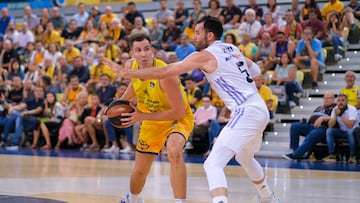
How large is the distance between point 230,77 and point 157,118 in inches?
33.0

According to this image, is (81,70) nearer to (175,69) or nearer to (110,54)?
(110,54)

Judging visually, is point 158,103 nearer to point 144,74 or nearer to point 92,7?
point 144,74

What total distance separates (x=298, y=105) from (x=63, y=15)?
1005 centimetres

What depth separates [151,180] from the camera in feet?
32.8

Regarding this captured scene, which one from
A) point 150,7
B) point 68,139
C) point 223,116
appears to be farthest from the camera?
point 150,7

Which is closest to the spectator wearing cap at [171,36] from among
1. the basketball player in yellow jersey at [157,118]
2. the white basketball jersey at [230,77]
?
the basketball player in yellow jersey at [157,118]

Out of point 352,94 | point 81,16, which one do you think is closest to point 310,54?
point 352,94

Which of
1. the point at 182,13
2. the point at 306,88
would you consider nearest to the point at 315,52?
the point at 306,88

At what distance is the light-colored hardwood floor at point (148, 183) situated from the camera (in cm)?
805

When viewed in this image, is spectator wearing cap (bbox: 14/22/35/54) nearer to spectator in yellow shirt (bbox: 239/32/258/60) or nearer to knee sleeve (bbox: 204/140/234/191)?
spectator in yellow shirt (bbox: 239/32/258/60)

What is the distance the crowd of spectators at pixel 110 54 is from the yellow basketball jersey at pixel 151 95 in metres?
7.49

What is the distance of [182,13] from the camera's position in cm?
1912

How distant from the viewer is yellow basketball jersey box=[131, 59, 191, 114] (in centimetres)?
687

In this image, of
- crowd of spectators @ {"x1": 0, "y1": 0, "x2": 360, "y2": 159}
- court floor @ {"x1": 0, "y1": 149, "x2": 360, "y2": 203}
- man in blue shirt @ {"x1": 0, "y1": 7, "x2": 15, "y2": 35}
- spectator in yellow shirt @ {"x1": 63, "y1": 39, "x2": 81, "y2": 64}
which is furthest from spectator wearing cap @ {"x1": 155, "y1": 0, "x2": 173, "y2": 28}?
court floor @ {"x1": 0, "y1": 149, "x2": 360, "y2": 203}
